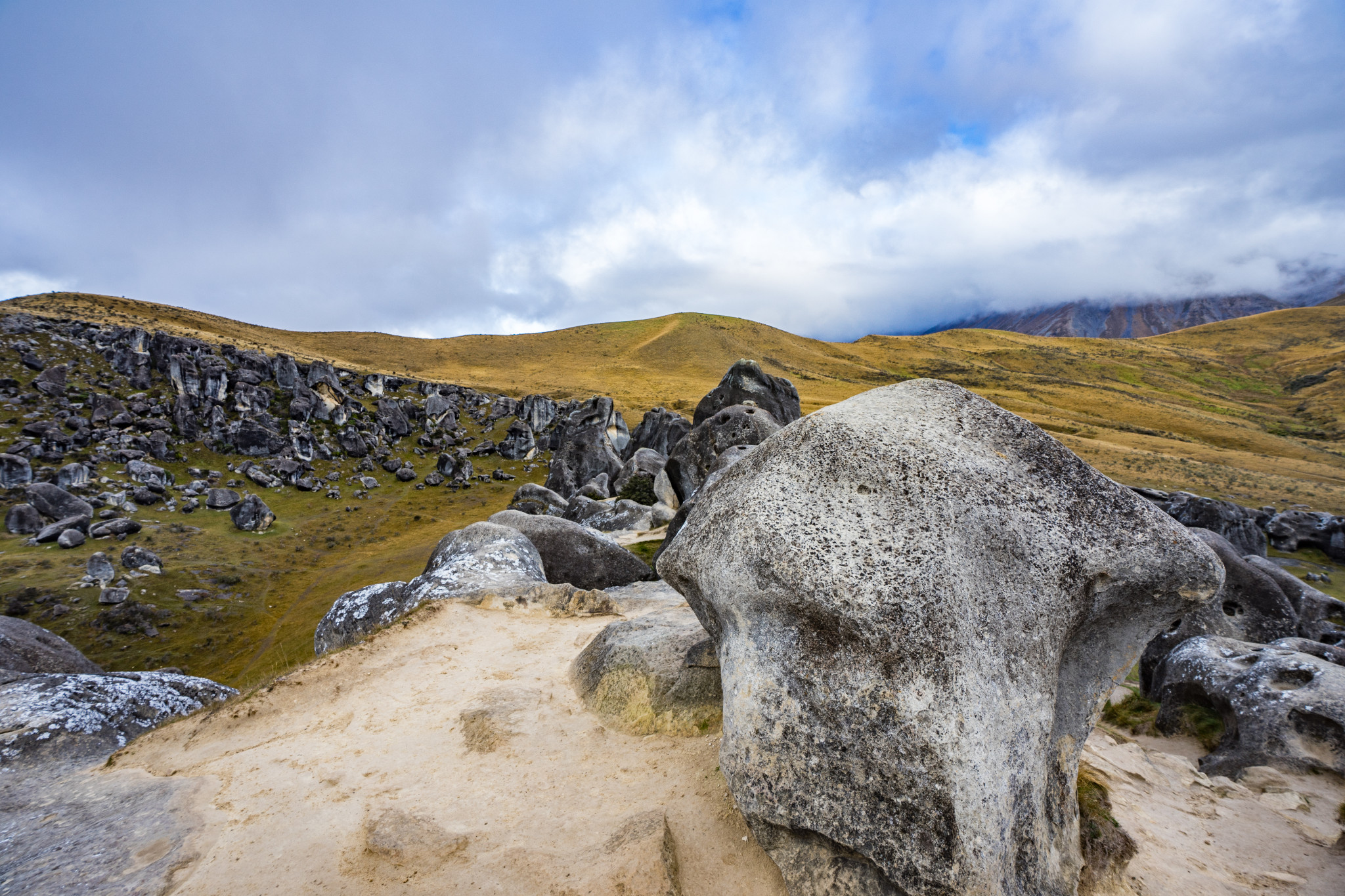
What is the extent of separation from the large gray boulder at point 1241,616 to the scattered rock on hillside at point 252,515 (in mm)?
54419

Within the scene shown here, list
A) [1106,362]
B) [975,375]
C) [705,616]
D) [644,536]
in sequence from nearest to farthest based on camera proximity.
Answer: [705,616]
[644,536]
[975,375]
[1106,362]

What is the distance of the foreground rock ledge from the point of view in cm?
478

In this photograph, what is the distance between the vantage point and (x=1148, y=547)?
577 cm

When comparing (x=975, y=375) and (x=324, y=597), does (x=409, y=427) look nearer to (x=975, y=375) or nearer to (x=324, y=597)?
(x=324, y=597)

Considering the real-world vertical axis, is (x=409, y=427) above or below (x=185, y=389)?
below

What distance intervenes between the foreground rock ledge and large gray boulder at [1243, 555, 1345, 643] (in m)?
14.4

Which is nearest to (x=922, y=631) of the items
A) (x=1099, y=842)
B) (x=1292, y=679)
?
(x=1099, y=842)

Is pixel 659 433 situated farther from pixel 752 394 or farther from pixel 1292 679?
pixel 1292 679

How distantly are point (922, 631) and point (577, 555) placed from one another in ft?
50.4

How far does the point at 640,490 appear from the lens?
36719 millimetres

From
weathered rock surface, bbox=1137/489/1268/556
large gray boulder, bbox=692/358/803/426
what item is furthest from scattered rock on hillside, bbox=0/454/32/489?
weathered rock surface, bbox=1137/489/1268/556

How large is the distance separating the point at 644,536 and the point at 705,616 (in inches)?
874

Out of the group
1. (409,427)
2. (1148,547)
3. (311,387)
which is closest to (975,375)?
(409,427)

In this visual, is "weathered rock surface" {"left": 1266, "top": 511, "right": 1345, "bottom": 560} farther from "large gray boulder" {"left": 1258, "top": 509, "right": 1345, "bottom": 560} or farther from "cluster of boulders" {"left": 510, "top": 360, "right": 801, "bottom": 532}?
"cluster of boulders" {"left": 510, "top": 360, "right": 801, "bottom": 532}
